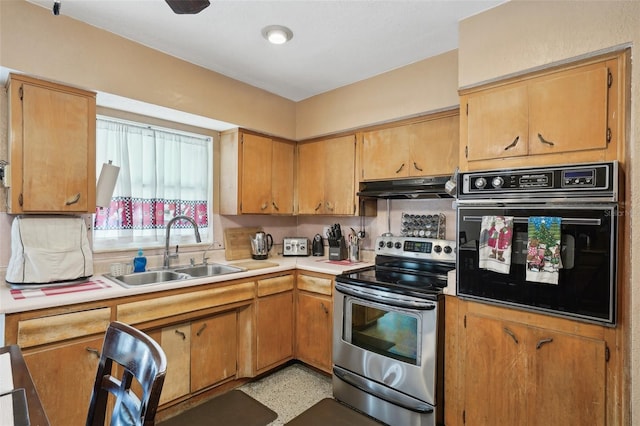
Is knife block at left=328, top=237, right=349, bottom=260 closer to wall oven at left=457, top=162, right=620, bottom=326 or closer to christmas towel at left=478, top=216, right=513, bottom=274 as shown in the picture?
wall oven at left=457, top=162, right=620, bottom=326

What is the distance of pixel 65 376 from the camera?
5.64 feet

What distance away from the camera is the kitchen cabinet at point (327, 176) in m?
3.04

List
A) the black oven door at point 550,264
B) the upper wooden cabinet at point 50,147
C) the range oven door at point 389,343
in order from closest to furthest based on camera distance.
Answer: the black oven door at point 550,264
the upper wooden cabinet at point 50,147
the range oven door at point 389,343

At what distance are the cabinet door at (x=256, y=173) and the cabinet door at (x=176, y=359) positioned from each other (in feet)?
3.82

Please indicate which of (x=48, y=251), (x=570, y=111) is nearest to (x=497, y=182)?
(x=570, y=111)

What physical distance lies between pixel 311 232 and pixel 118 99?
7.17 ft

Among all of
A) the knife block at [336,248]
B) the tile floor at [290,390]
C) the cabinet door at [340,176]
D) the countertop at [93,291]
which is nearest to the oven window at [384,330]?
the countertop at [93,291]

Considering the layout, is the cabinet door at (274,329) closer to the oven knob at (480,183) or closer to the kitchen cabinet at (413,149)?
the kitchen cabinet at (413,149)

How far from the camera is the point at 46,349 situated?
1.67m

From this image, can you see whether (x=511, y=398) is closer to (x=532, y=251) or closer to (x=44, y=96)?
(x=532, y=251)

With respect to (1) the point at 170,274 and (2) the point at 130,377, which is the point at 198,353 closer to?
(1) the point at 170,274

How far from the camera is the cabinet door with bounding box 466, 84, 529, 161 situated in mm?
1800

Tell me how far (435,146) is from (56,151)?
2520 mm

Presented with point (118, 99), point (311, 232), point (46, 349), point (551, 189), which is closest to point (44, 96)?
point (118, 99)
